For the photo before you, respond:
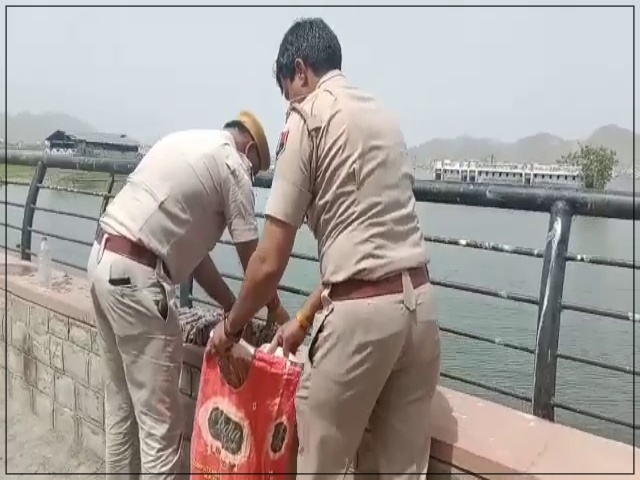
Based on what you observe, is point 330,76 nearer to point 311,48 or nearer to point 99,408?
point 311,48

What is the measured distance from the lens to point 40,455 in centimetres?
394

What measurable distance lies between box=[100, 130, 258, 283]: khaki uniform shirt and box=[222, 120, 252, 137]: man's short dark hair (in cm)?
8

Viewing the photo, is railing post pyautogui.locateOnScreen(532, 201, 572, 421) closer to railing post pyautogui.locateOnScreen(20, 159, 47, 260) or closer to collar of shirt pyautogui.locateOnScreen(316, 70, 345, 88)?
collar of shirt pyautogui.locateOnScreen(316, 70, 345, 88)

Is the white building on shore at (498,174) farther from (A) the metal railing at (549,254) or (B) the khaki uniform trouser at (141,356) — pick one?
(B) the khaki uniform trouser at (141,356)

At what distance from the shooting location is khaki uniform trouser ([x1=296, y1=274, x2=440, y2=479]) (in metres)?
1.91

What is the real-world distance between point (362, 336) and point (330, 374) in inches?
5.7

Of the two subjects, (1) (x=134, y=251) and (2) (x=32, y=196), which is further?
(2) (x=32, y=196)

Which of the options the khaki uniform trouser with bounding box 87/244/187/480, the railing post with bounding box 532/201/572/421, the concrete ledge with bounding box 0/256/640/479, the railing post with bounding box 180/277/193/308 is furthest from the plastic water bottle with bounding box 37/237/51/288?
the railing post with bounding box 532/201/572/421

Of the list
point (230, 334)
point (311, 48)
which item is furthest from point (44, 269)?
point (311, 48)

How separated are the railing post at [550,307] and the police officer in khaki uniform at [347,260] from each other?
0.55 meters

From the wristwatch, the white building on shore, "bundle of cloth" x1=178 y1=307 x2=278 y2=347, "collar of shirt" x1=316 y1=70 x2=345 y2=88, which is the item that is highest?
"collar of shirt" x1=316 y1=70 x2=345 y2=88

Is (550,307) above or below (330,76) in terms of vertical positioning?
below

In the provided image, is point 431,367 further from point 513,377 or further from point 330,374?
point 513,377

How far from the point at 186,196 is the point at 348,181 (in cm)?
83
